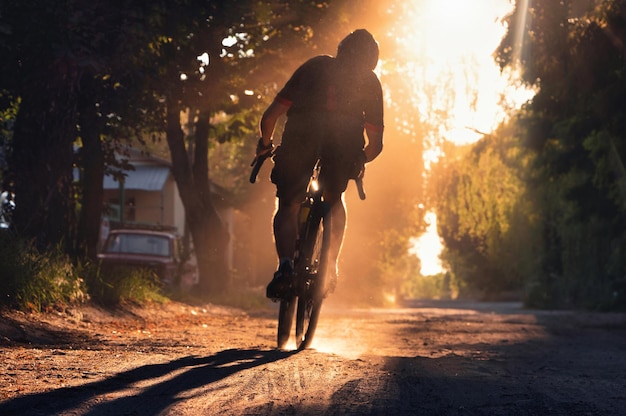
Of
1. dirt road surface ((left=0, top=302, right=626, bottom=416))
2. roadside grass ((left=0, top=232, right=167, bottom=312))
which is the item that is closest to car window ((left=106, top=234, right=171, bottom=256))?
roadside grass ((left=0, top=232, right=167, bottom=312))

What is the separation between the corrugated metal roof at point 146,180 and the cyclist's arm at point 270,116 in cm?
3351

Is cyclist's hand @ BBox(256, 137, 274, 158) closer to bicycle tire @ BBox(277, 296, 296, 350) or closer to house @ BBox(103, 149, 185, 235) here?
bicycle tire @ BBox(277, 296, 296, 350)

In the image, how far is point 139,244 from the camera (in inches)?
983

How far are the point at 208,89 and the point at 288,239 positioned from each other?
1170 cm

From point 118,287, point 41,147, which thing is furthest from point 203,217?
point 41,147

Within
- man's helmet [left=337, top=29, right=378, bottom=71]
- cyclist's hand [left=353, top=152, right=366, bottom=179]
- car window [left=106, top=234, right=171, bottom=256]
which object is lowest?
cyclist's hand [left=353, top=152, right=366, bottom=179]

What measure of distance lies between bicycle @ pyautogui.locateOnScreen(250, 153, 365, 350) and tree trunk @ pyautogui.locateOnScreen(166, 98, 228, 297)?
13772mm

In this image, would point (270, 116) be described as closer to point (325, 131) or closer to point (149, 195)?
point (325, 131)

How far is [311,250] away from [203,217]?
14574mm

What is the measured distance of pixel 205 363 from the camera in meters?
5.79

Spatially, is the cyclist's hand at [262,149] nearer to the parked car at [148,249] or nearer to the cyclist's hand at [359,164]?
the cyclist's hand at [359,164]

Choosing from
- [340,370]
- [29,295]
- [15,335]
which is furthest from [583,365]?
[29,295]

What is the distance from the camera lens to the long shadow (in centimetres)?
384

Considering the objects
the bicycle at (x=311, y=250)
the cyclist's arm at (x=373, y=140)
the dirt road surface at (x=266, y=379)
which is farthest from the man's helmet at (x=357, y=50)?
the dirt road surface at (x=266, y=379)
